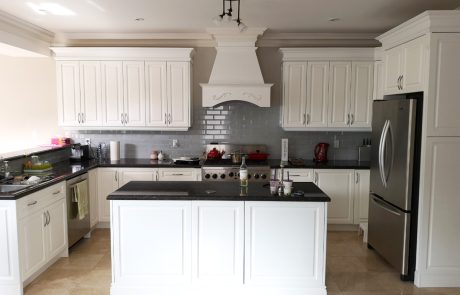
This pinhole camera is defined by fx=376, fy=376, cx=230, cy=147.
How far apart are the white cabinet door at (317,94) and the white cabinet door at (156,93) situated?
2052mm

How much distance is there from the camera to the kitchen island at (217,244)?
3.20 m

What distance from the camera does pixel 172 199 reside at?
315cm

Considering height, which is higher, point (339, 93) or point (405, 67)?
point (405, 67)

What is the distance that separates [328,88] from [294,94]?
485 millimetres

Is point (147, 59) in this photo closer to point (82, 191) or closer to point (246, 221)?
point (82, 191)

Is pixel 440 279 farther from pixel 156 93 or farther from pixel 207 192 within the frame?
pixel 156 93

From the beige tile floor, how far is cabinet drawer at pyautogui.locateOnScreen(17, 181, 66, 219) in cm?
75

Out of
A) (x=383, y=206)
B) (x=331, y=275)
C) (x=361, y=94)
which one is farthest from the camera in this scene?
(x=361, y=94)

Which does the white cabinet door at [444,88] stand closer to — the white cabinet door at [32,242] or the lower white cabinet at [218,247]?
the lower white cabinet at [218,247]

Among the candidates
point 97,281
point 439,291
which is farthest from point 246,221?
point 439,291

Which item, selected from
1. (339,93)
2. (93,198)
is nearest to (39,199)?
(93,198)

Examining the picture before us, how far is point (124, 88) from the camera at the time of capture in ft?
17.7

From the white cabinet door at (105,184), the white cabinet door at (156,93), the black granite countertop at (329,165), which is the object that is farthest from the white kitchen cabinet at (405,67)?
the white cabinet door at (105,184)

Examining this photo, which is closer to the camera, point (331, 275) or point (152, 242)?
point (152, 242)
